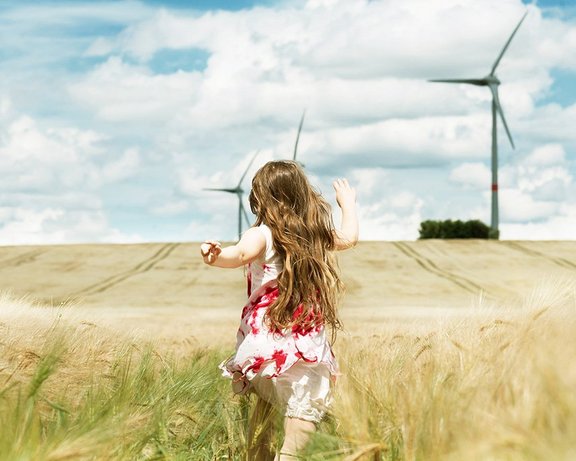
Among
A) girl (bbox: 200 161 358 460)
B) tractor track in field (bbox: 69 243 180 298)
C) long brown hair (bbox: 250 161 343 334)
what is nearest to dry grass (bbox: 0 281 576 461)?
girl (bbox: 200 161 358 460)

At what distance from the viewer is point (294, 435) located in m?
4.39

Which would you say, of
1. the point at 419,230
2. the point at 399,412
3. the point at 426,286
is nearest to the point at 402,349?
the point at 399,412

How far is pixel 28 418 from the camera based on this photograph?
3.03 m

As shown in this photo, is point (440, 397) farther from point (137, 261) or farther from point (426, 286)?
point (137, 261)

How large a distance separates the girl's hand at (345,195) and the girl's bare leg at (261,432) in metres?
1.29

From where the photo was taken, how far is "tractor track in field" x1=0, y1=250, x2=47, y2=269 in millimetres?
37750

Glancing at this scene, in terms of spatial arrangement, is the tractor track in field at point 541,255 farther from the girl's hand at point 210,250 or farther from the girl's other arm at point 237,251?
the girl's hand at point 210,250

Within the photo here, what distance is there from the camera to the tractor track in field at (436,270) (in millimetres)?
30766

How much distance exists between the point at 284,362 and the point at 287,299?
316mm

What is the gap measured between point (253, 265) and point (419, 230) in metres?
43.6

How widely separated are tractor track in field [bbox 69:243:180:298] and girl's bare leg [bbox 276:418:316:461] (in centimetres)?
2548

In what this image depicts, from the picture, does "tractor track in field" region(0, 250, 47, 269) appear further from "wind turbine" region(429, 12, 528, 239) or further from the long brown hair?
the long brown hair

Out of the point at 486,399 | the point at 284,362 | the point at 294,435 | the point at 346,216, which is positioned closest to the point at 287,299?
the point at 284,362

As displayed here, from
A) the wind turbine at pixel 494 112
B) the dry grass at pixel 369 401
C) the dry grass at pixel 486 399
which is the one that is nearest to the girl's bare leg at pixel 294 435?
the dry grass at pixel 369 401
